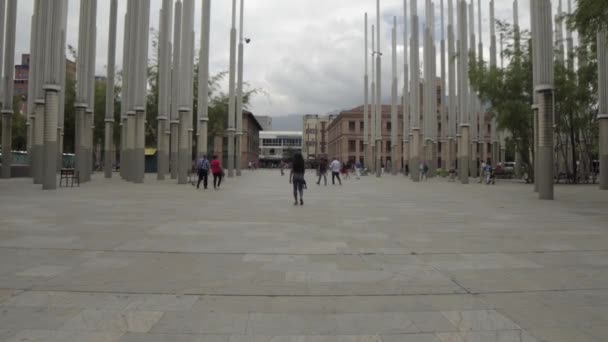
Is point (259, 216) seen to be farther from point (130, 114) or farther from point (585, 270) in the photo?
point (130, 114)

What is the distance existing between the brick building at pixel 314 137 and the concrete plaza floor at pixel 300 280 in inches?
4466

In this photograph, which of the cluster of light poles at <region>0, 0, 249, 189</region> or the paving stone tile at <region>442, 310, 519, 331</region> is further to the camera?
the cluster of light poles at <region>0, 0, 249, 189</region>

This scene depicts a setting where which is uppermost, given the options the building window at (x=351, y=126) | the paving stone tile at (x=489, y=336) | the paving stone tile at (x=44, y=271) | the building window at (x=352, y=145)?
the building window at (x=351, y=126)

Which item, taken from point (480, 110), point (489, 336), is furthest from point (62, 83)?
point (480, 110)

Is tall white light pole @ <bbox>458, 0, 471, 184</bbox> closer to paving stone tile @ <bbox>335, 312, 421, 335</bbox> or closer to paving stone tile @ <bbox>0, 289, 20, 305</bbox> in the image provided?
paving stone tile @ <bbox>335, 312, 421, 335</bbox>

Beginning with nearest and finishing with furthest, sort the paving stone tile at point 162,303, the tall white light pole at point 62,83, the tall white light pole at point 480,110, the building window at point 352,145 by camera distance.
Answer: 1. the paving stone tile at point 162,303
2. the tall white light pole at point 62,83
3. the tall white light pole at point 480,110
4. the building window at point 352,145

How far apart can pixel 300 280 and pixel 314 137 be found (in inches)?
4774

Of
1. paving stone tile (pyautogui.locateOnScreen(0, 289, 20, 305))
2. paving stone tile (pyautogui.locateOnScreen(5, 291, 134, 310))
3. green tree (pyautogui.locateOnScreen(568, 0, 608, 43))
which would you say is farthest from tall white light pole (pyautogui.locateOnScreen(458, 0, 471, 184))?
paving stone tile (pyautogui.locateOnScreen(0, 289, 20, 305))

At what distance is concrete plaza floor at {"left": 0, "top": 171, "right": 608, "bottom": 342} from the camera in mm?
3574

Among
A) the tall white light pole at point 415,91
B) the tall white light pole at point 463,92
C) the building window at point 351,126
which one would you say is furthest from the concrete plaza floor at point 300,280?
the building window at point 351,126

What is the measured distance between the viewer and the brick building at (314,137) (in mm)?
123312

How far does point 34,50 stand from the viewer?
94.7 ft

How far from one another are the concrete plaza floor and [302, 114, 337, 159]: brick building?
113434 millimetres

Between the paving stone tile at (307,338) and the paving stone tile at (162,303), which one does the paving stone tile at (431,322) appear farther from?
the paving stone tile at (162,303)
